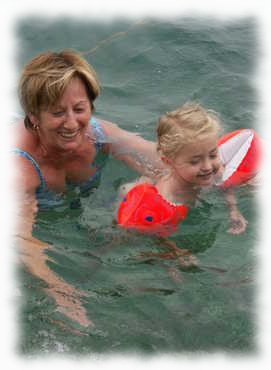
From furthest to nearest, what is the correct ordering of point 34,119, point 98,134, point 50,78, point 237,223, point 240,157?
point 98,134, point 240,157, point 237,223, point 34,119, point 50,78

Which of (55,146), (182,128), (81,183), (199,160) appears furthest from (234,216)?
(55,146)

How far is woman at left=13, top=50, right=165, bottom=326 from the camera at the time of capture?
4125 millimetres

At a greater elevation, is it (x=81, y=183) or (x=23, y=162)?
(x=23, y=162)

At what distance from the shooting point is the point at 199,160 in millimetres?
4191

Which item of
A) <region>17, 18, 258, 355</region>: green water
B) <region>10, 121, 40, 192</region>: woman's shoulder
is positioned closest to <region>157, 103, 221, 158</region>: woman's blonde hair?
<region>17, 18, 258, 355</region>: green water

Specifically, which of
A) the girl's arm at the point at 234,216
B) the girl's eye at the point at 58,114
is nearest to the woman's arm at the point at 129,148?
the girl's arm at the point at 234,216

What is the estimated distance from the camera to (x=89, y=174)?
499 centimetres

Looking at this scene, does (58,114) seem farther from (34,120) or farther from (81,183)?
(81,183)

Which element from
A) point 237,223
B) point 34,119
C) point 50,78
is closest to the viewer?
point 50,78

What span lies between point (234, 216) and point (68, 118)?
1.33 meters

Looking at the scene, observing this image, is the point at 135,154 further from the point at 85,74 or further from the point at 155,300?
the point at 155,300

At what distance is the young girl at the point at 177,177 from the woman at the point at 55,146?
37cm

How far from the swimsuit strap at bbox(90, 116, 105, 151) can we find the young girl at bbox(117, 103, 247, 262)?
54 centimetres

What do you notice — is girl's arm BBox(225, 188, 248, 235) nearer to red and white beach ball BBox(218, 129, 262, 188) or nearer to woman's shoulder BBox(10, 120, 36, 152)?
red and white beach ball BBox(218, 129, 262, 188)
